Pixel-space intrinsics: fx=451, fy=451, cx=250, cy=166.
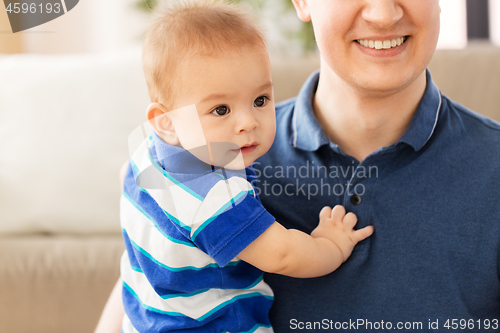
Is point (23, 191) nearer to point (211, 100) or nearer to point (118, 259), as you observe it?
point (118, 259)

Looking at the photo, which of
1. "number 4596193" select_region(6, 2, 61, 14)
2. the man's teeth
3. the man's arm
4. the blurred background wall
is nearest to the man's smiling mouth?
the man's teeth

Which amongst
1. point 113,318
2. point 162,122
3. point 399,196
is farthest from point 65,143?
point 399,196

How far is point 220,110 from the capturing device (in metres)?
0.72

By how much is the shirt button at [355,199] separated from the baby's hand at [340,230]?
27mm

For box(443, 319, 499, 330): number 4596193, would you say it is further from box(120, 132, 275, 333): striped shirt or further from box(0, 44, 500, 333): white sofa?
box(0, 44, 500, 333): white sofa

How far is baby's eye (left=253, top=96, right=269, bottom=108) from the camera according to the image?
0.76 meters

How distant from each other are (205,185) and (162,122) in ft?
0.46

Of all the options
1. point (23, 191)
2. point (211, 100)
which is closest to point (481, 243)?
point (211, 100)

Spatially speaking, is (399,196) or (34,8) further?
(34,8)

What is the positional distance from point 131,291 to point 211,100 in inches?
16.1

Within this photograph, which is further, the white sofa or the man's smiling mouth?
the white sofa

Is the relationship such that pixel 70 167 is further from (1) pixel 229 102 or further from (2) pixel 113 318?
(1) pixel 229 102

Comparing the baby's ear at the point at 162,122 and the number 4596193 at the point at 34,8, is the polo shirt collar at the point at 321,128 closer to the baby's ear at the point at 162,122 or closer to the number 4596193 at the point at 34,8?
the baby's ear at the point at 162,122

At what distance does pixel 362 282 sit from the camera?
88 centimetres
